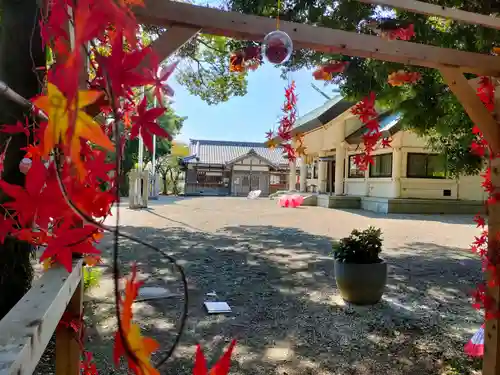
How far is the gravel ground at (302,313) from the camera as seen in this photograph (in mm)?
3098

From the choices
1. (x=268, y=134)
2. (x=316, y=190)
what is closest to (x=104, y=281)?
(x=268, y=134)

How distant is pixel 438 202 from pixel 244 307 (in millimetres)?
13602

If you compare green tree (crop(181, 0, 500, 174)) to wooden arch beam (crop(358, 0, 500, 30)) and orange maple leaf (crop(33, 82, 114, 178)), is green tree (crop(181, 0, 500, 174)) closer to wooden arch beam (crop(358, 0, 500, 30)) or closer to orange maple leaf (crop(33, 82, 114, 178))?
wooden arch beam (crop(358, 0, 500, 30))

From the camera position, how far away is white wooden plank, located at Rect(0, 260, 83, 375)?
73 cm

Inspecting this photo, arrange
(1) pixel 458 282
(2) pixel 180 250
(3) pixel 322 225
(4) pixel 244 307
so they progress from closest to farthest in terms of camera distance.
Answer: (4) pixel 244 307 < (1) pixel 458 282 < (2) pixel 180 250 < (3) pixel 322 225

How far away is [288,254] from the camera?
7281 millimetres

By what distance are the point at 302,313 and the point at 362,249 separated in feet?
3.17

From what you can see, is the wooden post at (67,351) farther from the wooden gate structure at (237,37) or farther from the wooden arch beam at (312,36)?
the wooden arch beam at (312,36)

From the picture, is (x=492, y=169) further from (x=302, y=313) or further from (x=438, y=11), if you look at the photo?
(x=302, y=313)

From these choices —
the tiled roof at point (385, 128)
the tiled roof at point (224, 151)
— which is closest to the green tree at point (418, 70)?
the tiled roof at point (385, 128)

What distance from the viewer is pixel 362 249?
4.29 m

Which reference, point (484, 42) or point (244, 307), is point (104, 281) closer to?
point (244, 307)

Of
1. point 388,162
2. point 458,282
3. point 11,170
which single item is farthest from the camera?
point 388,162

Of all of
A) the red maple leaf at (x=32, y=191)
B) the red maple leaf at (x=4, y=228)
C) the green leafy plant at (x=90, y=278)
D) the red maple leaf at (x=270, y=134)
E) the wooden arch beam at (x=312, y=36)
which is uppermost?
the wooden arch beam at (x=312, y=36)
